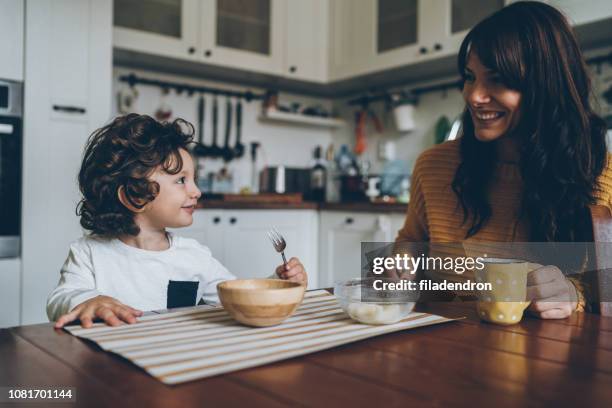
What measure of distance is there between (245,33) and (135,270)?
7.34 ft

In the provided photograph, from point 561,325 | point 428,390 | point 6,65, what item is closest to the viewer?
point 428,390

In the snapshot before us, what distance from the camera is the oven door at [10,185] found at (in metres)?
2.20

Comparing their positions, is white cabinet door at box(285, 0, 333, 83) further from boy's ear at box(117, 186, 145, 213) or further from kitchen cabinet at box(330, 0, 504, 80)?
boy's ear at box(117, 186, 145, 213)

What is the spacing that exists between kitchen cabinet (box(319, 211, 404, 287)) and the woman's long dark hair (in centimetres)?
146

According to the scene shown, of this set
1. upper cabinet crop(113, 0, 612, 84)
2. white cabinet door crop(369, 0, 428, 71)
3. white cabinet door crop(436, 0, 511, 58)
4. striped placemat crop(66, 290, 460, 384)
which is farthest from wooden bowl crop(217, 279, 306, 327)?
white cabinet door crop(369, 0, 428, 71)

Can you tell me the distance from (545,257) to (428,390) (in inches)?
28.7

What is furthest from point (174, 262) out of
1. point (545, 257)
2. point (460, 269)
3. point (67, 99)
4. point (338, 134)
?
point (338, 134)

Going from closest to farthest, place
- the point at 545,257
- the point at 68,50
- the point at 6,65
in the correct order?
the point at 545,257
the point at 6,65
the point at 68,50

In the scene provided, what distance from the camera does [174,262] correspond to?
129 cm

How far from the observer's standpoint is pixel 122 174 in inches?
49.6

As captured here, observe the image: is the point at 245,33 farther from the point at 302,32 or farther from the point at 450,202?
the point at 450,202

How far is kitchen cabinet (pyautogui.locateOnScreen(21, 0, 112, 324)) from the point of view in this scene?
2.25 meters

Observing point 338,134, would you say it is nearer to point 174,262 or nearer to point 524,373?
point 174,262

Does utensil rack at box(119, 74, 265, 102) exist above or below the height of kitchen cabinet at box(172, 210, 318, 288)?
above
